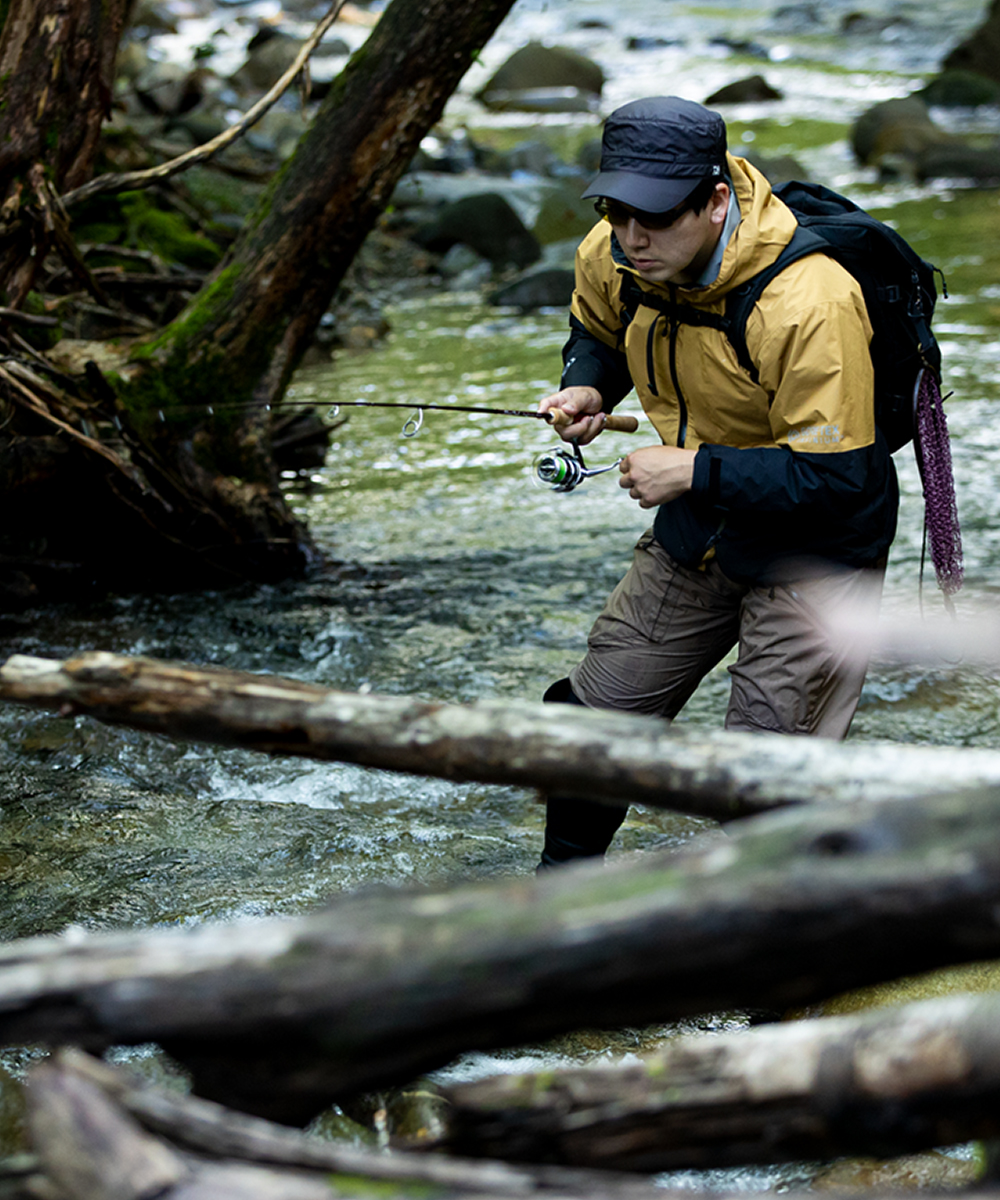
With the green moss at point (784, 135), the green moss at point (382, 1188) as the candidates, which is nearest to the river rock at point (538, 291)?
the green moss at point (784, 135)

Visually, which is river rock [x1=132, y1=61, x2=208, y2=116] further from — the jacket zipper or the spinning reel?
the jacket zipper

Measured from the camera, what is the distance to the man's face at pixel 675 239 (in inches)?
131

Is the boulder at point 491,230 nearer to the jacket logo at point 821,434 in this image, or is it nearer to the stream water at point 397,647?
the stream water at point 397,647

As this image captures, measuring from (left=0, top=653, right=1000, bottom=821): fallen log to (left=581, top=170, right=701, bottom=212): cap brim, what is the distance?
1505 millimetres

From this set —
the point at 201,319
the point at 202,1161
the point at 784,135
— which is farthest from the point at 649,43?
the point at 202,1161

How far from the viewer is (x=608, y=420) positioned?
404cm

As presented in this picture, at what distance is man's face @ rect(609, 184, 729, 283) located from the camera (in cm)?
334

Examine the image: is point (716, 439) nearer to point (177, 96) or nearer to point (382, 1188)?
point (382, 1188)

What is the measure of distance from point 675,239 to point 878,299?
0.58 meters

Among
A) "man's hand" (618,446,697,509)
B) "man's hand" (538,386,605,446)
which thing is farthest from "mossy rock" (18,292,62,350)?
"man's hand" (618,446,697,509)

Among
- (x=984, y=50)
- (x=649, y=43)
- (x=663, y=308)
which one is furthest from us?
(x=649, y=43)

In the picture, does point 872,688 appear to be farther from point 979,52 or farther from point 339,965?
point 979,52

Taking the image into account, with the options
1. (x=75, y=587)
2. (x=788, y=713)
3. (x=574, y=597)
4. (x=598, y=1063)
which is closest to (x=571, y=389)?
(x=788, y=713)

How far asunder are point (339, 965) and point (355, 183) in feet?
18.2
